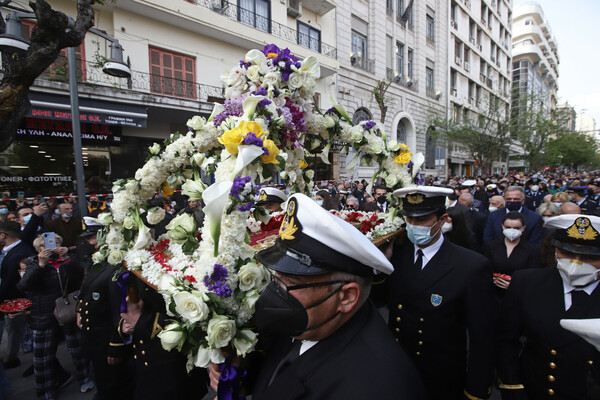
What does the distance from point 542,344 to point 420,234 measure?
42.7 inches

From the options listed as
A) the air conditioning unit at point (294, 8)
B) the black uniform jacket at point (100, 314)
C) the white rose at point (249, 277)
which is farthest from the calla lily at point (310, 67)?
the air conditioning unit at point (294, 8)

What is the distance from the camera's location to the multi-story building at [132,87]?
9719 millimetres

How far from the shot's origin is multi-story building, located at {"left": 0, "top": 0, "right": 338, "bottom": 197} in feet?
31.9

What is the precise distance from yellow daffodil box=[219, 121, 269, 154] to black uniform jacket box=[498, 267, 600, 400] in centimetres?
233

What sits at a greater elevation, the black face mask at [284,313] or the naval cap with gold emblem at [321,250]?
the naval cap with gold emblem at [321,250]

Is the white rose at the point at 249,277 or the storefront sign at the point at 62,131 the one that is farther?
the storefront sign at the point at 62,131

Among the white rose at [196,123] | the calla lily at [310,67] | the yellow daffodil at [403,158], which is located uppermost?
the calla lily at [310,67]

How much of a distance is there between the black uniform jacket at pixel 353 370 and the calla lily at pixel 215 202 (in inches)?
33.6

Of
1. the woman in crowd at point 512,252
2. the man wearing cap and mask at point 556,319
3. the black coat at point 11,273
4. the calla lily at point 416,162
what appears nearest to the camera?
the man wearing cap and mask at point 556,319

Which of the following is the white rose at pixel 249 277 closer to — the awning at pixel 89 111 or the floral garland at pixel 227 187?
the floral garland at pixel 227 187

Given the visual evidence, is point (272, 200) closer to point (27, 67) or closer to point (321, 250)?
point (321, 250)

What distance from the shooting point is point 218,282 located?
1.76 metres

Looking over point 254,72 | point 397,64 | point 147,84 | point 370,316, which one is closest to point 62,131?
point 147,84

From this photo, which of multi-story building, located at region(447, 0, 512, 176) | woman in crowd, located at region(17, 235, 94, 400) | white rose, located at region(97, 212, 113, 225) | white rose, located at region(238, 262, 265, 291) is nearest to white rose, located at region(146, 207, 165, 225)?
white rose, located at region(97, 212, 113, 225)
